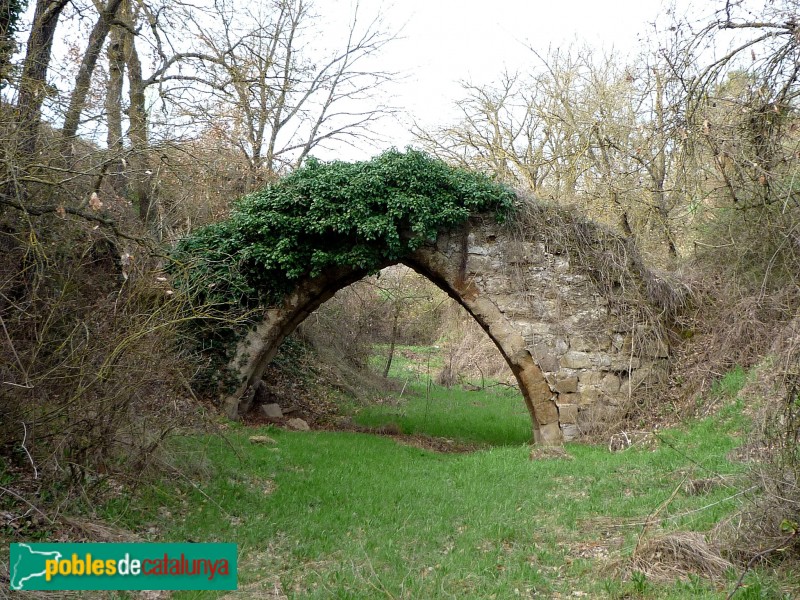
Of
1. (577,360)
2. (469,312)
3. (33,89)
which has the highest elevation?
(33,89)

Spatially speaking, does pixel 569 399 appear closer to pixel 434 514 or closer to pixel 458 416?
pixel 458 416

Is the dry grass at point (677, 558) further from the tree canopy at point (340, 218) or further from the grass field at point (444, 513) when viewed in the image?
the tree canopy at point (340, 218)

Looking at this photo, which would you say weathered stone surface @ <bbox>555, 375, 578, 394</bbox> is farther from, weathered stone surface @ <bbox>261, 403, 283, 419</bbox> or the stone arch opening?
weathered stone surface @ <bbox>261, 403, 283, 419</bbox>

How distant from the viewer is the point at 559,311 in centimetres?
945

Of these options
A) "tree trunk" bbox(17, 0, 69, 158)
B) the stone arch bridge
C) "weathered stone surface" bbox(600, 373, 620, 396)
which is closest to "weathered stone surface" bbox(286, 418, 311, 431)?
the stone arch bridge

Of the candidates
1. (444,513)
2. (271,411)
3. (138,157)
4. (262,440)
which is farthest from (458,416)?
(138,157)

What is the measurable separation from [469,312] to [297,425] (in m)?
3.30

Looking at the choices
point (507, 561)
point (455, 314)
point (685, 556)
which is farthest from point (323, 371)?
point (685, 556)

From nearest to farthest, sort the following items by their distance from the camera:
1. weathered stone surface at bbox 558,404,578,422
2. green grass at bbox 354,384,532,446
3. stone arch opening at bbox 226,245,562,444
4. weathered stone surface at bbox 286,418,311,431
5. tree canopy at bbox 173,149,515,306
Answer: tree canopy at bbox 173,149,515,306
weathered stone surface at bbox 558,404,578,422
stone arch opening at bbox 226,245,562,444
weathered stone surface at bbox 286,418,311,431
green grass at bbox 354,384,532,446

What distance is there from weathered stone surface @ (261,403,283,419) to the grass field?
2210 mm

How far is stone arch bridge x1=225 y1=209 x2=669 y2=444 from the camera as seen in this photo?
9.34 metres

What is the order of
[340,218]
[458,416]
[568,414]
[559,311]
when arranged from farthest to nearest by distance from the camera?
[458,416], [559,311], [568,414], [340,218]

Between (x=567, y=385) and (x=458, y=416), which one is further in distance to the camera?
(x=458, y=416)

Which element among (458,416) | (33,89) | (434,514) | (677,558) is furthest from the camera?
(458,416)
